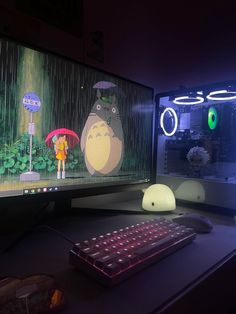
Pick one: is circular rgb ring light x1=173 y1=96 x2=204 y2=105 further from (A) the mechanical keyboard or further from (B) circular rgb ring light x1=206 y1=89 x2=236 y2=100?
(A) the mechanical keyboard

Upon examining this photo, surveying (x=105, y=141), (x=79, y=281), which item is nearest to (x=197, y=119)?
(x=105, y=141)

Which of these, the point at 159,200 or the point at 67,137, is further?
the point at 159,200

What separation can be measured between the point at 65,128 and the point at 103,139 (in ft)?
0.43

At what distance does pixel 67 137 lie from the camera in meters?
0.62

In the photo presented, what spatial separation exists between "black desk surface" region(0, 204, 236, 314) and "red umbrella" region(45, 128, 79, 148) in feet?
0.68

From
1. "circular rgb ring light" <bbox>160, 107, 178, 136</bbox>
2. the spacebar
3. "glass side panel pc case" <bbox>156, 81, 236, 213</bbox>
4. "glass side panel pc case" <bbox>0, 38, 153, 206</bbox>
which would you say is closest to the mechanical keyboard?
the spacebar

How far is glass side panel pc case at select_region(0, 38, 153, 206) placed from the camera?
51cm

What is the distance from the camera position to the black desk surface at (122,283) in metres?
0.33

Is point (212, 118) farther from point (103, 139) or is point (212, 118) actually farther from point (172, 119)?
point (103, 139)

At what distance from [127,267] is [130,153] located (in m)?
0.44

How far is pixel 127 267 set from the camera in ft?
1.28

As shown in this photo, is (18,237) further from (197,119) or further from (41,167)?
(197,119)

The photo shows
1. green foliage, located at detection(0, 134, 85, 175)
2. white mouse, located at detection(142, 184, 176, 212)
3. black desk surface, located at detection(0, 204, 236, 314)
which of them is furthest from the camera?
white mouse, located at detection(142, 184, 176, 212)

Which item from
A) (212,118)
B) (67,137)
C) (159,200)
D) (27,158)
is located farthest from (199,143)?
(27,158)
